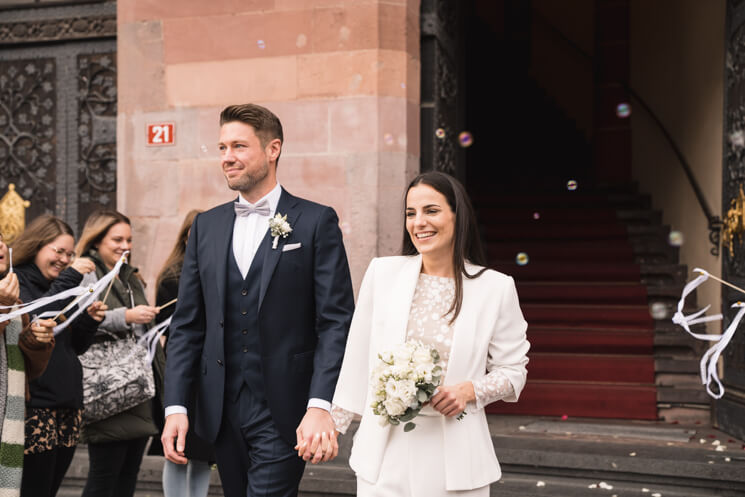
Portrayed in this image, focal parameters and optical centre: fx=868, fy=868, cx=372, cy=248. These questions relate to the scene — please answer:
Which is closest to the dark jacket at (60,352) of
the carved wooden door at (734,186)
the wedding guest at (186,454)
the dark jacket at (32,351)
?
the dark jacket at (32,351)

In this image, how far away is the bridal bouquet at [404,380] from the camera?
261 centimetres

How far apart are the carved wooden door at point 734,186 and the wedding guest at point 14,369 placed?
4.57 meters

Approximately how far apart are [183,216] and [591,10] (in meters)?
9.17

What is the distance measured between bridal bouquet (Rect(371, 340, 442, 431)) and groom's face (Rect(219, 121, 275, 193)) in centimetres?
91

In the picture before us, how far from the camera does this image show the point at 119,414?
4.51 metres

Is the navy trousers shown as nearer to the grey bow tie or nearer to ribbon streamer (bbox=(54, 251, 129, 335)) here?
the grey bow tie

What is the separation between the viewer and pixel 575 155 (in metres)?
13.4

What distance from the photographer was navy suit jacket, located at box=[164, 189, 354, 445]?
315 centimetres

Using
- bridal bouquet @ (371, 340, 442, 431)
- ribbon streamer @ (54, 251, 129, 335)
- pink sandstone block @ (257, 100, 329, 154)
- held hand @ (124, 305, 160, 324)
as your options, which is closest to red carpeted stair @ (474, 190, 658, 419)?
pink sandstone block @ (257, 100, 329, 154)

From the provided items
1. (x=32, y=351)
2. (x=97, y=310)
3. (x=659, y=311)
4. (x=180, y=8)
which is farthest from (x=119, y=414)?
(x=659, y=311)

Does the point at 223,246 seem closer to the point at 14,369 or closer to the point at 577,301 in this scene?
the point at 14,369

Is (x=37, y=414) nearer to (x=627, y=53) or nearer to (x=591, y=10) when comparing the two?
(x=627, y=53)

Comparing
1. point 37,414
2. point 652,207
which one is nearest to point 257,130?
point 37,414

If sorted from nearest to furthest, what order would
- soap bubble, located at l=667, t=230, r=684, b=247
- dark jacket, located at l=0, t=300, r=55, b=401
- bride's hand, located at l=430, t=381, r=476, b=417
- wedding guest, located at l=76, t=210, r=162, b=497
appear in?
bride's hand, located at l=430, t=381, r=476, b=417 → dark jacket, located at l=0, t=300, r=55, b=401 → wedding guest, located at l=76, t=210, r=162, b=497 → soap bubble, located at l=667, t=230, r=684, b=247
